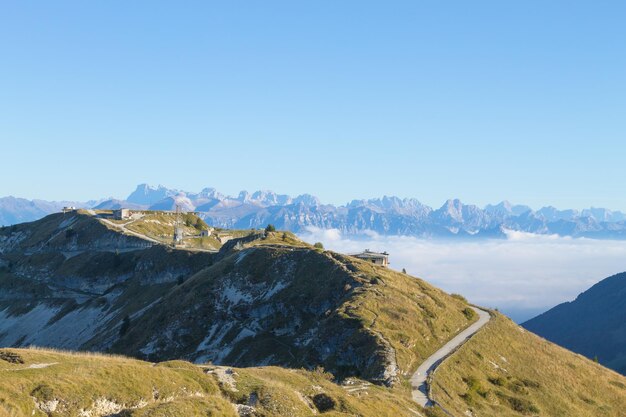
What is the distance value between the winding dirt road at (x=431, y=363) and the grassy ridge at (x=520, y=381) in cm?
137

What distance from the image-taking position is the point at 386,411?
50344 millimetres

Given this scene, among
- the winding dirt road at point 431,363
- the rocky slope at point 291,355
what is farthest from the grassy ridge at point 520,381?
the winding dirt road at point 431,363

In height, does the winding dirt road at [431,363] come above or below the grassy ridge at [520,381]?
above

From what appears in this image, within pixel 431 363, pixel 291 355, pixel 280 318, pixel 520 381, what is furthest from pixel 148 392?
pixel 280 318

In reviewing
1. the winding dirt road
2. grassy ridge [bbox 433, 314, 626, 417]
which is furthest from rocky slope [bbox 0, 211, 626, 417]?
the winding dirt road

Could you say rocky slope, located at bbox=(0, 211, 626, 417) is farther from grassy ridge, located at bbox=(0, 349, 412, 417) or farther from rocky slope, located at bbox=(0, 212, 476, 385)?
rocky slope, located at bbox=(0, 212, 476, 385)

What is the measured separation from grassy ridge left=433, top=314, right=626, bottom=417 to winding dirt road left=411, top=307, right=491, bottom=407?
1.37m

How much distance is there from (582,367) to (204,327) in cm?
6892

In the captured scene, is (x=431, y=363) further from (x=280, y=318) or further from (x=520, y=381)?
(x=280, y=318)

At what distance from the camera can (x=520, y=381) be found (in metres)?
83.1

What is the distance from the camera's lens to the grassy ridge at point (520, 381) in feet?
238

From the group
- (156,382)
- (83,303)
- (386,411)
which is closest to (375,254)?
(83,303)

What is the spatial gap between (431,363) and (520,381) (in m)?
14.3

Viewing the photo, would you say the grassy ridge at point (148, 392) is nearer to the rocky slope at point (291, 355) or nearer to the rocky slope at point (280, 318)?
the rocky slope at point (291, 355)
